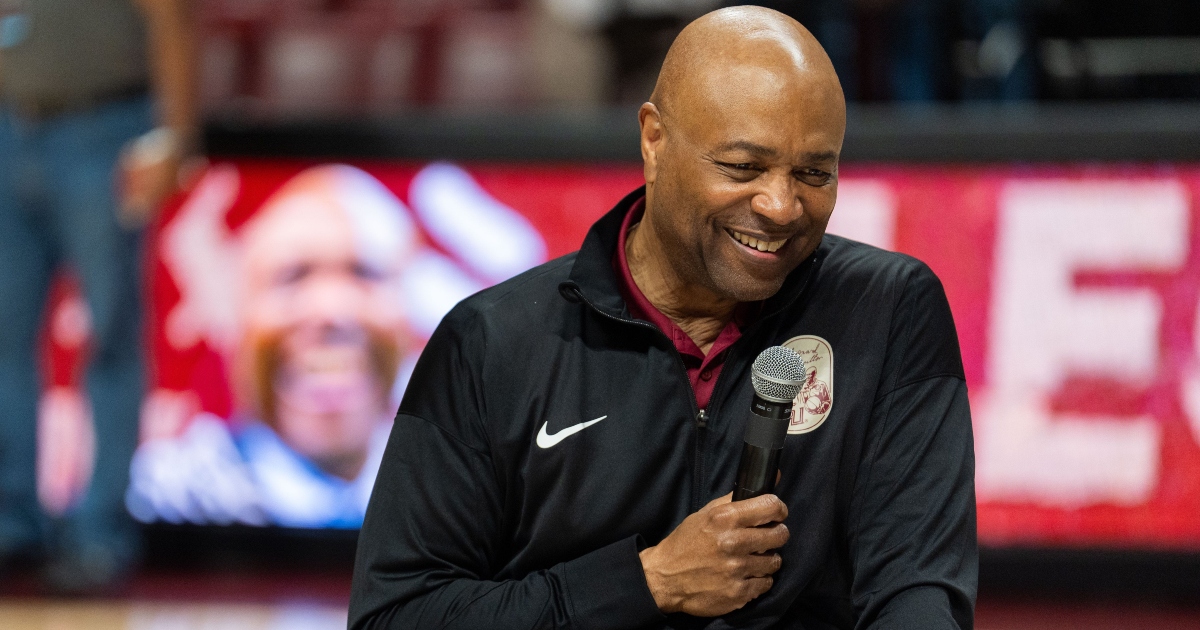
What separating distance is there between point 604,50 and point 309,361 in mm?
2043

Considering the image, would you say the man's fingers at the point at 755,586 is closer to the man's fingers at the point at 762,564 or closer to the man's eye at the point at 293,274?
the man's fingers at the point at 762,564

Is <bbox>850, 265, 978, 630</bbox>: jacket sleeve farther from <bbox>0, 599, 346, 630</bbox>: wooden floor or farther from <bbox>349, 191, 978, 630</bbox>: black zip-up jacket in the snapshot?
<bbox>0, 599, 346, 630</bbox>: wooden floor

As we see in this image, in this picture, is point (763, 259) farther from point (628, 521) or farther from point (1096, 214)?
point (1096, 214)

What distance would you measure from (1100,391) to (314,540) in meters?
2.21

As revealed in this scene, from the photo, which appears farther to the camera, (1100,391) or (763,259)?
(1100,391)

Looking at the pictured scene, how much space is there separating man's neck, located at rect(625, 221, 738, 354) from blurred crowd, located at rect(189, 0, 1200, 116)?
2706mm

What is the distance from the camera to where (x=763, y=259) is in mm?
1706

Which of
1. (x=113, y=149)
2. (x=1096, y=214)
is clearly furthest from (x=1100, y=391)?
(x=113, y=149)

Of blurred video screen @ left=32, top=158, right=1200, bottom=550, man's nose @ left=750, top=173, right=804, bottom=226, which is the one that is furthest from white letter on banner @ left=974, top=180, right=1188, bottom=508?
man's nose @ left=750, top=173, right=804, bottom=226

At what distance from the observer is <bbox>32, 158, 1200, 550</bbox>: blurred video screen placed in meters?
3.56

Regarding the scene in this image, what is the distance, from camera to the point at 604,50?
17.2ft

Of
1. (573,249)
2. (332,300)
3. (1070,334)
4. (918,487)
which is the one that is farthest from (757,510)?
Result: (332,300)

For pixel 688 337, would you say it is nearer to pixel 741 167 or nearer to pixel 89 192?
pixel 741 167

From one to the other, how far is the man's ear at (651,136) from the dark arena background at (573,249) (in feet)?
6.04
